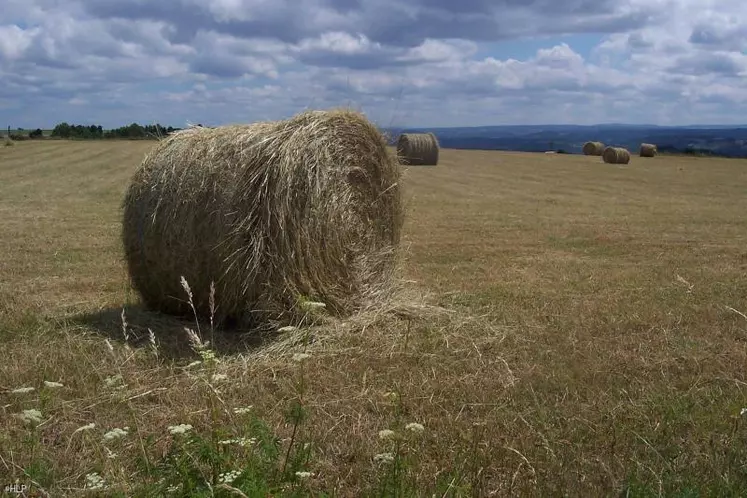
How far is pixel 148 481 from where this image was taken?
3.35 meters

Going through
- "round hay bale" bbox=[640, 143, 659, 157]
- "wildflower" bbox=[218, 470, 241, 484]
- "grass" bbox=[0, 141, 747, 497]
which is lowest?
"grass" bbox=[0, 141, 747, 497]

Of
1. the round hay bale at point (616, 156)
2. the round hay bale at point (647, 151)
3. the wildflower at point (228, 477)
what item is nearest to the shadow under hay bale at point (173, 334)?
the wildflower at point (228, 477)

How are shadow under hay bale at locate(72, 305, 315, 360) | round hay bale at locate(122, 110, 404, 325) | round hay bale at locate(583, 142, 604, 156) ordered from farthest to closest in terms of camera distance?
round hay bale at locate(583, 142, 604, 156), round hay bale at locate(122, 110, 404, 325), shadow under hay bale at locate(72, 305, 315, 360)

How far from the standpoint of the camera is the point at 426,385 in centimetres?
480

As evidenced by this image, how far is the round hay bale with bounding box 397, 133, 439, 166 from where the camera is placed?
95.3 ft

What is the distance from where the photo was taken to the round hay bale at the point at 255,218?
5891mm

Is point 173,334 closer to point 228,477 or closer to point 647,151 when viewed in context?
point 228,477

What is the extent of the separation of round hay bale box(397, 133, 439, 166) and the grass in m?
19.1

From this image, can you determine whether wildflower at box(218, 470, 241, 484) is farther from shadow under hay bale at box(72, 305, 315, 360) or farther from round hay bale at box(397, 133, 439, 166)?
round hay bale at box(397, 133, 439, 166)

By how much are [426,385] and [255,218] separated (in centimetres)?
203

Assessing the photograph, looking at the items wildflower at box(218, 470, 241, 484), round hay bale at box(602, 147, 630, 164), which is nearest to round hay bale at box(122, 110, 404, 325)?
wildflower at box(218, 470, 241, 484)

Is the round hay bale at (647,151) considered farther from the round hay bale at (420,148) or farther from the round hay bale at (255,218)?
the round hay bale at (255,218)

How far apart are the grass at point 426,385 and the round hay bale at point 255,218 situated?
403 millimetres

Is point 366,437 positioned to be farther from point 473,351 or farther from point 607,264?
point 607,264
